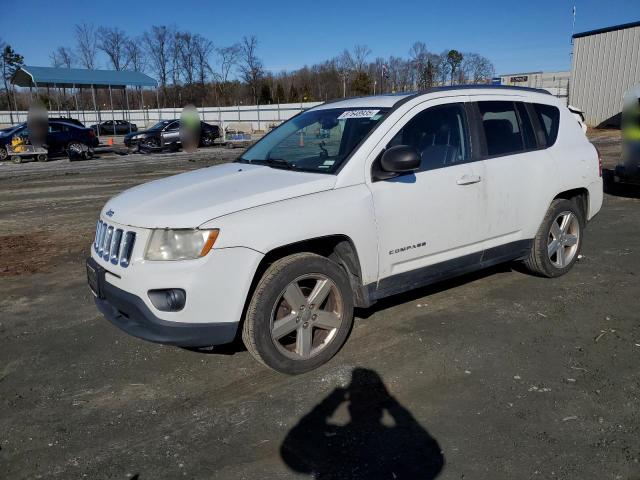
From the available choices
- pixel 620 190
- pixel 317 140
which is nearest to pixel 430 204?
pixel 317 140

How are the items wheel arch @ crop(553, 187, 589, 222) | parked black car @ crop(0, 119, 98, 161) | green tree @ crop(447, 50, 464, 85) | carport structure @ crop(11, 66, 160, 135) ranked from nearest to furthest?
wheel arch @ crop(553, 187, 589, 222) → parked black car @ crop(0, 119, 98, 161) → carport structure @ crop(11, 66, 160, 135) → green tree @ crop(447, 50, 464, 85)

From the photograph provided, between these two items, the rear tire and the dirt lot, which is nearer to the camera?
the dirt lot

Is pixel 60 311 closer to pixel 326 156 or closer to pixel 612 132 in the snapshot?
pixel 326 156

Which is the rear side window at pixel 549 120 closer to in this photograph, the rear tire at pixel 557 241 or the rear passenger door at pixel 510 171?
the rear passenger door at pixel 510 171

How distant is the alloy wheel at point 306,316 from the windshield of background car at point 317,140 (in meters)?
0.86

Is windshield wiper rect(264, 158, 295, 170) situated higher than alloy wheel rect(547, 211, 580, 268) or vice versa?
windshield wiper rect(264, 158, 295, 170)

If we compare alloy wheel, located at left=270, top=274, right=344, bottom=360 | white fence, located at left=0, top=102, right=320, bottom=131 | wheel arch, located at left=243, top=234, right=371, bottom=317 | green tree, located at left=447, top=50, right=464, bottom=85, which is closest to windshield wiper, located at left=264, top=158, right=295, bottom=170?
wheel arch, located at left=243, top=234, right=371, bottom=317

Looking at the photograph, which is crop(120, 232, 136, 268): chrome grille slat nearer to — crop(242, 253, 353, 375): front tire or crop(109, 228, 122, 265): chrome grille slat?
crop(109, 228, 122, 265): chrome grille slat

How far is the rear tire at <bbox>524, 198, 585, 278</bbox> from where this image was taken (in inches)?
206

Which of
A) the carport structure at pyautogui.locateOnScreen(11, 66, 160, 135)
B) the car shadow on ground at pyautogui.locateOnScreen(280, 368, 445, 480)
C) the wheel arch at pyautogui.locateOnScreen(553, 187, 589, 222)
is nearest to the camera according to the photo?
the car shadow on ground at pyautogui.locateOnScreen(280, 368, 445, 480)

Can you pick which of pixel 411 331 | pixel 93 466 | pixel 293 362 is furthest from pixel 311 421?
pixel 411 331

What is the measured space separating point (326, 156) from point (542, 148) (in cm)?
233

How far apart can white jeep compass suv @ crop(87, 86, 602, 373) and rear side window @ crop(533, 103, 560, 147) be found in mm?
17

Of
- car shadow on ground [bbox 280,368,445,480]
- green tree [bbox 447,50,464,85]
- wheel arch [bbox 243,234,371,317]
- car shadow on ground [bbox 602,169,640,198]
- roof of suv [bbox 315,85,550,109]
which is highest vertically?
green tree [bbox 447,50,464,85]
